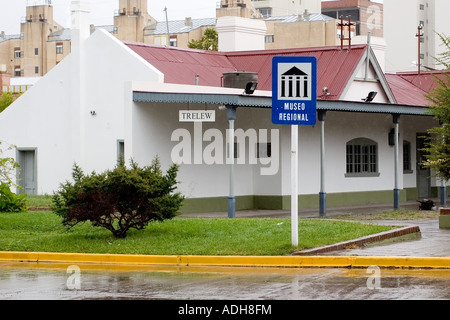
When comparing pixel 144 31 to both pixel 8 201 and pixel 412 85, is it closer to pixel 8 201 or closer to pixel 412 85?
pixel 412 85

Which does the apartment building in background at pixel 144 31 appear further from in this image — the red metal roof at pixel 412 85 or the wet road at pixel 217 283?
the wet road at pixel 217 283

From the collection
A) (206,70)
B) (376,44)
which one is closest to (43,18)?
(376,44)

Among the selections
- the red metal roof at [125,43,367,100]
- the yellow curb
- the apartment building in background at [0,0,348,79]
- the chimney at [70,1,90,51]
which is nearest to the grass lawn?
the yellow curb

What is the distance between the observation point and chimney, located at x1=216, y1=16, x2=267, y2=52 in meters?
38.5

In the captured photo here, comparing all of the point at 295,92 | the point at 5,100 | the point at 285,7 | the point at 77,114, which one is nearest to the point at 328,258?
the point at 295,92

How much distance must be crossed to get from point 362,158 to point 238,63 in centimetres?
580

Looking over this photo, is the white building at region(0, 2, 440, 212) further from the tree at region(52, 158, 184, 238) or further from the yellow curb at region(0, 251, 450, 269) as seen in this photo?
the yellow curb at region(0, 251, 450, 269)

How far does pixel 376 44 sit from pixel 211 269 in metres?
28.8

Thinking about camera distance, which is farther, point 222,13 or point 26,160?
point 222,13

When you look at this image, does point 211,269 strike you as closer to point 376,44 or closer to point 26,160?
point 26,160

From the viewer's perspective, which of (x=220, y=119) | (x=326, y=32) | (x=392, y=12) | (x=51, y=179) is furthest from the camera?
(x=392, y=12)

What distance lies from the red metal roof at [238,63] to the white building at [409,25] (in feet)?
209

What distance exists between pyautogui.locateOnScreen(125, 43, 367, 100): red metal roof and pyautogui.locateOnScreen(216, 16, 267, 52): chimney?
220 cm

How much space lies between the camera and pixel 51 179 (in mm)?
32469
